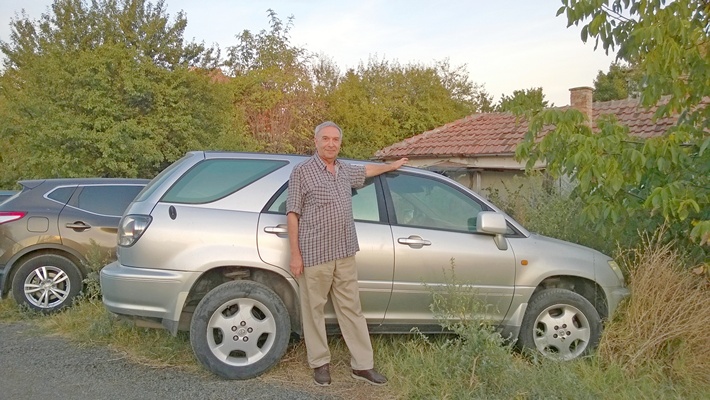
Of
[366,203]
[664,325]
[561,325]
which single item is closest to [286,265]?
[366,203]

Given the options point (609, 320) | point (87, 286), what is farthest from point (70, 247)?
point (609, 320)

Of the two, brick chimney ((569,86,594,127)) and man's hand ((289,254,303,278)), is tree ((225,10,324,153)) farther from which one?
man's hand ((289,254,303,278))

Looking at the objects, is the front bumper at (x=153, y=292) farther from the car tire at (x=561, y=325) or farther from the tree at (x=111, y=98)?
the tree at (x=111, y=98)

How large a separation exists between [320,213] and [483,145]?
13779 mm

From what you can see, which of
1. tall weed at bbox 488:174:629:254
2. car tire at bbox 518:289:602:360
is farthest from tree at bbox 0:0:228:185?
car tire at bbox 518:289:602:360

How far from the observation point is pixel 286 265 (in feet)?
16.7

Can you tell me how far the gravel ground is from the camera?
474 cm

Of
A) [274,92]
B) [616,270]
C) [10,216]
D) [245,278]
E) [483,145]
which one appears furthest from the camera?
[274,92]

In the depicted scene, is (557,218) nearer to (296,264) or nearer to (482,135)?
(296,264)

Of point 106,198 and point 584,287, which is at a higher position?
point 106,198

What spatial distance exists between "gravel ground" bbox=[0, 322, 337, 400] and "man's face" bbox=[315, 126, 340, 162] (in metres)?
1.77

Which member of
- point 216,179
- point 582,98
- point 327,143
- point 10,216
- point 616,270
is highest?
point 582,98

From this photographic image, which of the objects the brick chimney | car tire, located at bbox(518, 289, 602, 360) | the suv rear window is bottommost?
car tire, located at bbox(518, 289, 602, 360)

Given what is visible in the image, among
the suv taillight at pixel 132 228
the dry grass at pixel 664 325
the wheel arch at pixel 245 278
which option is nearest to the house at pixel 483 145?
the dry grass at pixel 664 325
